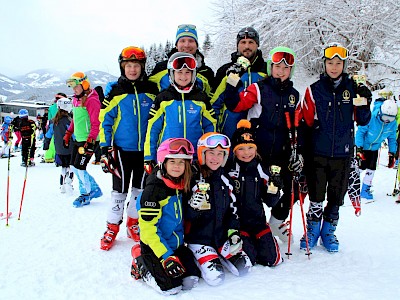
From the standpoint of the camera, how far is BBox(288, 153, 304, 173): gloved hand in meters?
3.88

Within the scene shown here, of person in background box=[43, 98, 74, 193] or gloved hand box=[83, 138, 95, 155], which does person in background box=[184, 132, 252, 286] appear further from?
person in background box=[43, 98, 74, 193]

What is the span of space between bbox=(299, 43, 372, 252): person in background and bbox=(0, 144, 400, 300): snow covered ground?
1.73ft

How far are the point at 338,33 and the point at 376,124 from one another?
373 inches

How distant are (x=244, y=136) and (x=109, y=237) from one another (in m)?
2.14

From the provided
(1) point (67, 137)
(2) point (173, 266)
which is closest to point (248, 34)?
(2) point (173, 266)

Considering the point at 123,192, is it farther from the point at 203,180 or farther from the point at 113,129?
the point at 203,180

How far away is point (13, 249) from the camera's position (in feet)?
13.7

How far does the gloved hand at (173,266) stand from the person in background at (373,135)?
17.9 feet

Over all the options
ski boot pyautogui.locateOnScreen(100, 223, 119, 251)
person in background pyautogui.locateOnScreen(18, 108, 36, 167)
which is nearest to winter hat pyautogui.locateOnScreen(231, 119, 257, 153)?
ski boot pyautogui.locateOnScreen(100, 223, 119, 251)

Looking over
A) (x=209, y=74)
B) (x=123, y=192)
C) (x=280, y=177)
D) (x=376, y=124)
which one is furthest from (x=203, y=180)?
(x=376, y=124)

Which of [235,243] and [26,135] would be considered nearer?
[235,243]

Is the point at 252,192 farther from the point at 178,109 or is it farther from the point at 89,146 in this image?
the point at 89,146

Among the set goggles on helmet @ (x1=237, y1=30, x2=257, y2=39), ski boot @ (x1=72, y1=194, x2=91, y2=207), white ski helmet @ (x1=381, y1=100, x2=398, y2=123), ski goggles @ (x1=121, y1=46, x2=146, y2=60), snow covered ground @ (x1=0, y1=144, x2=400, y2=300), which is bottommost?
snow covered ground @ (x1=0, y1=144, x2=400, y2=300)

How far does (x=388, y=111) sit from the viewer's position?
7.23 meters
